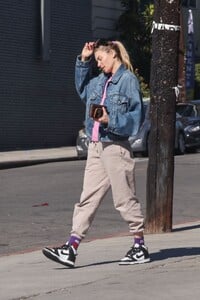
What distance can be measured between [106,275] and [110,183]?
0.82 metres

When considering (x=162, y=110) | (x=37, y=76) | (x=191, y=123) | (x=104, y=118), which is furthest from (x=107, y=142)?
(x=37, y=76)

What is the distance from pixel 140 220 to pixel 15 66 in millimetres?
Answer: 21582

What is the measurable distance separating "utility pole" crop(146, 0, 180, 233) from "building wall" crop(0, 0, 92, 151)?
18.2 meters

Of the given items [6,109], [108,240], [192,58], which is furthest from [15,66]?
[108,240]

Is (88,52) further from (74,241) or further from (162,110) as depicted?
(162,110)

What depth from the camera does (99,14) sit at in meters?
33.8

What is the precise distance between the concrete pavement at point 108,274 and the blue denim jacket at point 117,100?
47.9 inches

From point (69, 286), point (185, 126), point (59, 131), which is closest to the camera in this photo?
point (69, 286)

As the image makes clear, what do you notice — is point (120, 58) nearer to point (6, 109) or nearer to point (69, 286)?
point (69, 286)

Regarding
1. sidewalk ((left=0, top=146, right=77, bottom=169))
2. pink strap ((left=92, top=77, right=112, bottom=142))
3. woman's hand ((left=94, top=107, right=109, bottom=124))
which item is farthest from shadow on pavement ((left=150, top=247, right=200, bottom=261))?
sidewalk ((left=0, top=146, right=77, bottom=169))

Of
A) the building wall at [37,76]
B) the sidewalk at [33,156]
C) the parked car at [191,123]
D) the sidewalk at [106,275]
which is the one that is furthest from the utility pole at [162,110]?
the building wall at [37,76]

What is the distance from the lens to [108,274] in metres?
8.02

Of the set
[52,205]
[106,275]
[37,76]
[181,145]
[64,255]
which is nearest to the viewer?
[106,275]

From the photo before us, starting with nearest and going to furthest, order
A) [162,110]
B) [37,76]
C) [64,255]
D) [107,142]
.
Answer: [107,142]
[64,255]
[162,110]
[37,76]
